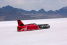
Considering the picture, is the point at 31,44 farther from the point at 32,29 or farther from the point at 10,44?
the point at 32,29

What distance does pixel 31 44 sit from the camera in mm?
7504

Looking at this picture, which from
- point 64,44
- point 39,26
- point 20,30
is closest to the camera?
point 64,44

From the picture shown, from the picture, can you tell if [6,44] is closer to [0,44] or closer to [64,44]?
[0,44]

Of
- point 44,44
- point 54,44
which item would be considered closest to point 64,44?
point 54,44

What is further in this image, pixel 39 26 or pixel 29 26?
pixel 39 26

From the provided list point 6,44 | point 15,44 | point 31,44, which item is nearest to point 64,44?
point 31,44

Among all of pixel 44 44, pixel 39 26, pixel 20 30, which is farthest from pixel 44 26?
pixel 44 44

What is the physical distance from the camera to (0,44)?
25.2 feet

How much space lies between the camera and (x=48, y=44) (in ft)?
24.3

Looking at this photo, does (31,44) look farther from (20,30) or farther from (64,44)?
(20,30)

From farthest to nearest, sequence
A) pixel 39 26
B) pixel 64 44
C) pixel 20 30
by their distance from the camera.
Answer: pixel 39 26 → pixel 20 30 → pixel 64 44

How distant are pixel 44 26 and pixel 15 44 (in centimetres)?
822

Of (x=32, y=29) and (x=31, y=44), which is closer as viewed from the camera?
(x=31, y=44)

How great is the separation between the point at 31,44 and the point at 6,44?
61.4 inches
